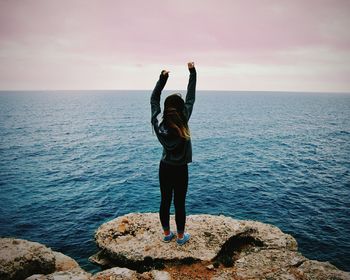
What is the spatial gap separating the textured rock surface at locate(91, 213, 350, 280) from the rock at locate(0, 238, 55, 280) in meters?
1.69

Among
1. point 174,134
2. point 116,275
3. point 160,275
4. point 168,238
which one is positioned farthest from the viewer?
point 168,238

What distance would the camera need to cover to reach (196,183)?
30.0 metres

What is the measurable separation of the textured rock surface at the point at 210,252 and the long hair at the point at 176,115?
427 centimetres

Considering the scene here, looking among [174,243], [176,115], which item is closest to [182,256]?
[174,243]

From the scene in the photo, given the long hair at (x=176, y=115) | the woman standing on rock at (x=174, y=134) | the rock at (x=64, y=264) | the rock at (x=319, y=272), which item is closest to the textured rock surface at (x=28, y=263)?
the rock at (x=64, y=264)

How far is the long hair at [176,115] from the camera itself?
600cm

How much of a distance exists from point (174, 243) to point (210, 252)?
1.22m

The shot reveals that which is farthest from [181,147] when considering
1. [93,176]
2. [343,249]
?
[93,176]

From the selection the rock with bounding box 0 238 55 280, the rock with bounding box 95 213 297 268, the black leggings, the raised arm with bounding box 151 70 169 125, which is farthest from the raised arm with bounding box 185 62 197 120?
the rock with bounding box 0 238 55 280

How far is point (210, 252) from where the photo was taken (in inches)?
325

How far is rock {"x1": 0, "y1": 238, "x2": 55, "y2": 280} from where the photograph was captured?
7612 mm

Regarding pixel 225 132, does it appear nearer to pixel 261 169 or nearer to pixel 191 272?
pixel 261 169

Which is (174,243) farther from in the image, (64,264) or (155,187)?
(155,187)

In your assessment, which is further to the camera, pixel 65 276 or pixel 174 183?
pixel 65 276
